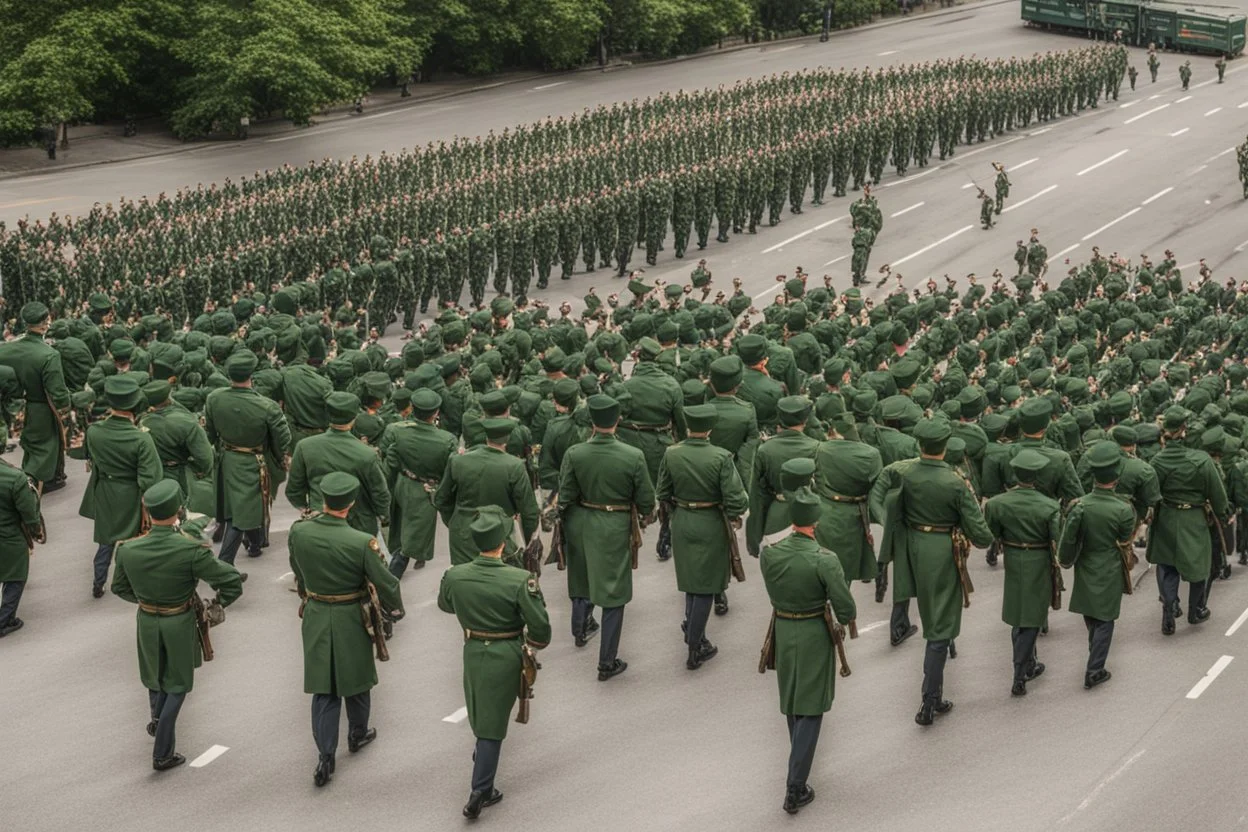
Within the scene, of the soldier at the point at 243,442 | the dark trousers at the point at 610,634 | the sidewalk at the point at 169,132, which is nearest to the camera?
the dark trousers at the point at 610,634

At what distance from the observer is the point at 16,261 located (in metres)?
28.7

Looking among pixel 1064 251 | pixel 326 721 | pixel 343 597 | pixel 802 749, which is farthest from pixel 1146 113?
pixel 326 721

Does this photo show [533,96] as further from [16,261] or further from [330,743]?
[330,743]

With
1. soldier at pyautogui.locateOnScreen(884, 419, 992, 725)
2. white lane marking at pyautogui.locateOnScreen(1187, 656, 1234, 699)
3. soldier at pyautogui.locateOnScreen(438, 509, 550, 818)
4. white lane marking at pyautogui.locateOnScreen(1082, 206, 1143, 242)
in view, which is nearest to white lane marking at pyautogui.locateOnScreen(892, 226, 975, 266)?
white lane marking at pyautogui.locateOnScreen(1082, 206, 1143, 242)

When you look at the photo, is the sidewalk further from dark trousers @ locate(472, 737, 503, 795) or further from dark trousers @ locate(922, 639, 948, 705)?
dark trousers @ locate(922, 639, 948, 705)

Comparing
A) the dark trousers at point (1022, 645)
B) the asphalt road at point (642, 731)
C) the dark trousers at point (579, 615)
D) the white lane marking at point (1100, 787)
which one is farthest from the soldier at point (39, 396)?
the white lane marking at point (1100, 787)

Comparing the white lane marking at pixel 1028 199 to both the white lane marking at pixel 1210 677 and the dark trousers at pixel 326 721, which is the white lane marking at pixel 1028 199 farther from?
the dark trousers at pixel 326 721

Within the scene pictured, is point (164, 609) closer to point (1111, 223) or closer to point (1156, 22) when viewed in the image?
point (1111, 223)

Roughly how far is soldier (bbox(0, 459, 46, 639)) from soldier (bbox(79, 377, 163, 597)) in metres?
0.69

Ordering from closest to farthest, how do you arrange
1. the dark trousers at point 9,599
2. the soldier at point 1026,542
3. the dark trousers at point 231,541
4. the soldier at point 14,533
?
the soldier at point 1026,542, the soldier at point 14,533, the dark trousers at point 9,599, the dark trousers at point 231,541

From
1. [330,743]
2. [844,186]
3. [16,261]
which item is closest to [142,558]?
[330,743]

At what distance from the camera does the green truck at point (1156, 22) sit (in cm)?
5703

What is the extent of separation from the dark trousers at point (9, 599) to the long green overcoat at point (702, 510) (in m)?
5.58

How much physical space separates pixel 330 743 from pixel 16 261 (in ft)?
62.0
